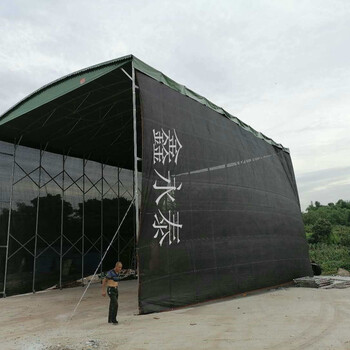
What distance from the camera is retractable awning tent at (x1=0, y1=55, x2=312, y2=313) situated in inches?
351

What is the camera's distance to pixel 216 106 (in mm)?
12414

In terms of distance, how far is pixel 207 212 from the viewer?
33.8 feet

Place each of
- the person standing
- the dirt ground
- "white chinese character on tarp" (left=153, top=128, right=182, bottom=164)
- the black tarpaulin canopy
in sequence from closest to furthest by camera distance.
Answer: the dirt ground
the person standing
"white chinese character on tarp" (left=153, top=128, right=182, bottom=164)
the black tarpaulin canopy

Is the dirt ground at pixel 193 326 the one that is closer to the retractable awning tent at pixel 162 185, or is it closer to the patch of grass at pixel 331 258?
the retractable awning tent at pixel 162 185

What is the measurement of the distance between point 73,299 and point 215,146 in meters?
7.66

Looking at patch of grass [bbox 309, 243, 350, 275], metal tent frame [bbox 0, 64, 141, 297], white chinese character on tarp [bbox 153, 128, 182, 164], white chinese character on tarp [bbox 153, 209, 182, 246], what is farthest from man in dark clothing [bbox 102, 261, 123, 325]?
patch of grass [bbox 309, 243, 350, 275]

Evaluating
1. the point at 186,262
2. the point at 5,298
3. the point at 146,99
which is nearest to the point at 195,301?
the point at 186,262

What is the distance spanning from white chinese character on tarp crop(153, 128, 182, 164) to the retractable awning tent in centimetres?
4

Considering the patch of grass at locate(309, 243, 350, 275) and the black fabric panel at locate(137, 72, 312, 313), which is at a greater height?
the black fabric panel at locate(137, 72, 312, 313)

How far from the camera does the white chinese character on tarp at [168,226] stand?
867 centimetres

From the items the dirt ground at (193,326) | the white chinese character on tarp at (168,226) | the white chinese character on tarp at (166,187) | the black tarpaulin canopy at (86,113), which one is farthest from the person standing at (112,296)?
the black tarpaulin canopy at (86,113)

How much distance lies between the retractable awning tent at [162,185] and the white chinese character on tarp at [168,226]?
0.03 m

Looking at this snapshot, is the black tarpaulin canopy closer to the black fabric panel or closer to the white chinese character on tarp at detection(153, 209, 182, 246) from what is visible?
the black fabric panel

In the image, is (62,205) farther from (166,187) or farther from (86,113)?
(166,187)
